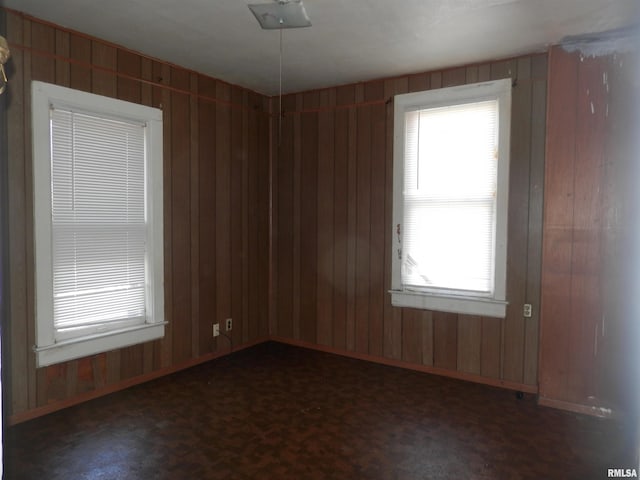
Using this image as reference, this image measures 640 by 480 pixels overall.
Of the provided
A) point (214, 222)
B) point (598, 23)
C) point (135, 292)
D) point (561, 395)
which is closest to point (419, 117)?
point (598, 23)

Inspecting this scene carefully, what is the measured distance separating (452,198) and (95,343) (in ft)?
9.79

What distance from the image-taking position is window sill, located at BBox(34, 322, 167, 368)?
9.57ft

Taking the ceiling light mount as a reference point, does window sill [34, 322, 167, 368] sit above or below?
below

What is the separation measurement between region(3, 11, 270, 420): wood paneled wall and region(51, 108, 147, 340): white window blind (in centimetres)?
19

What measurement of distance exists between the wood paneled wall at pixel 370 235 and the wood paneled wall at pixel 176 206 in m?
0.33

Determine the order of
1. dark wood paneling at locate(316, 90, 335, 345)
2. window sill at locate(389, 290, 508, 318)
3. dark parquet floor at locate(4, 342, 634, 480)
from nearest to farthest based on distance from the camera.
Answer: dark parquet floor at locate(4, 342, 634, 480)
window sill at locate(389, 290, 508, 318)
dark wood paneling at locate(316, 90, 335, 345)

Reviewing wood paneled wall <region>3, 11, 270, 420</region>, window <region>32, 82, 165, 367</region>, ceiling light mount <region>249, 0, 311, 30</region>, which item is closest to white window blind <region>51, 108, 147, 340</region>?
window <region>32, 82, 165, 367</region>

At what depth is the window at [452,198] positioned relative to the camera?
3512mm

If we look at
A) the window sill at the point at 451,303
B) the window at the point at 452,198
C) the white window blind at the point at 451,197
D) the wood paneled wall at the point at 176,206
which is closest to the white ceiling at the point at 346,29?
the wood paneled wall at the point at 176,206

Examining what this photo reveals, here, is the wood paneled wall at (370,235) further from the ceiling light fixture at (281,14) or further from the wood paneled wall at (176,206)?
the ceiling light fixture at (281,14)

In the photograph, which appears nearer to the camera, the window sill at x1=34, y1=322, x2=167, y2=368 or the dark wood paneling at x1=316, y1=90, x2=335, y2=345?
the window sill at x1=34, y1=322, x2=167, y2=368

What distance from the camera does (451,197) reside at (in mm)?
3711

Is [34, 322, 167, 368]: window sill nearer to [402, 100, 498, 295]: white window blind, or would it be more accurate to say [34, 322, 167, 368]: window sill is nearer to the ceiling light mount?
[402, 100, 498, 295]: white window blind

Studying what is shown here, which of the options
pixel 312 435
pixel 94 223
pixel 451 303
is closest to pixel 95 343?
pixel 94 223
